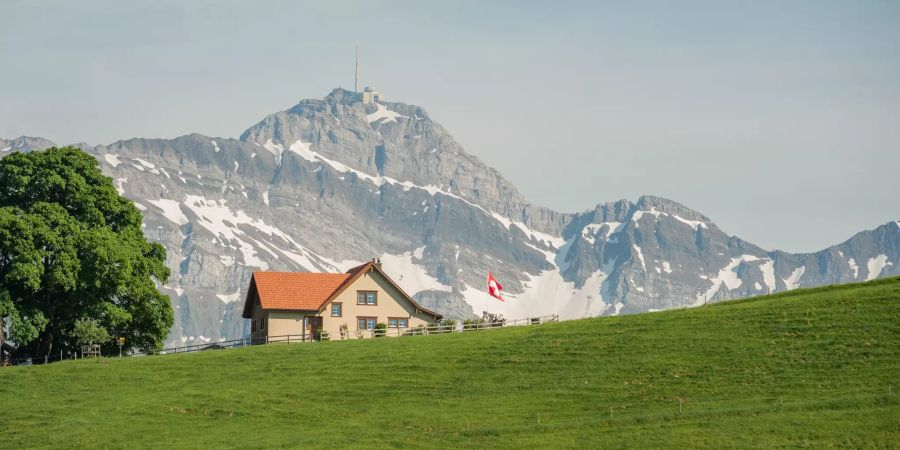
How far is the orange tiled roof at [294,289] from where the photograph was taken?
10862 cm

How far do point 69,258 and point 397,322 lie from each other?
31.0 metres

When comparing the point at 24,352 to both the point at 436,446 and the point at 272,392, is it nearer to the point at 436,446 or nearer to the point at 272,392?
the point at 272,392

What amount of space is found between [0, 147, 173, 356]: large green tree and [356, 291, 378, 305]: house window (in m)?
17.5

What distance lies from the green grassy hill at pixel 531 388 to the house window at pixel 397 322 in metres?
21.2

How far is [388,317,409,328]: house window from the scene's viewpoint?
112 meters

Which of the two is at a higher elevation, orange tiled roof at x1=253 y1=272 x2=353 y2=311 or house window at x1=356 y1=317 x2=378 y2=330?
orange tiled roof at x1=253 y1=272 x2=353 y2=311

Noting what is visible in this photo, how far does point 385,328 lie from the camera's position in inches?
4203

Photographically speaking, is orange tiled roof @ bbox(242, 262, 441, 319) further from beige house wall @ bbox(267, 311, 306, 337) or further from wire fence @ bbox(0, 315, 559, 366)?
wire fence @ bbox(0, 315, 559, 366)

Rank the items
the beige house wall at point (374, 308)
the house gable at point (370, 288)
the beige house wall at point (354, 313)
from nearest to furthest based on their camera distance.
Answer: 1. the beige house wall at point (354, 313)
2. the beige house wall at point (374, 308)
3. the house gable at point (370, 288)

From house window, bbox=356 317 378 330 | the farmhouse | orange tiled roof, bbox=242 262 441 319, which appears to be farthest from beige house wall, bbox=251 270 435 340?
orange tiled roof, bbox=242 262 441 319

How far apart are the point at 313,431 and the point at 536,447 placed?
1196 centimetres

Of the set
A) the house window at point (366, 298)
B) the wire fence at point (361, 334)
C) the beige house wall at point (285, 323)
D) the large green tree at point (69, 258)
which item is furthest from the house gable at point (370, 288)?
the large green tree at point (69, 258)

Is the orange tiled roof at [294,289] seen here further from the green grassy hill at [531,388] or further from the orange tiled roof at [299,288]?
the green grassy hill at [531,388]

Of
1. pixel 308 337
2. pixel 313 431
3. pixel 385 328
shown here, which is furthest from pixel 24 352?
pixel 313 431
